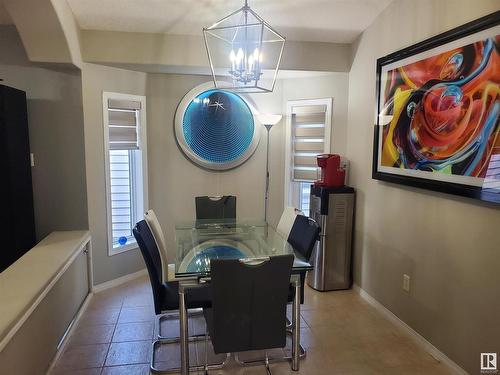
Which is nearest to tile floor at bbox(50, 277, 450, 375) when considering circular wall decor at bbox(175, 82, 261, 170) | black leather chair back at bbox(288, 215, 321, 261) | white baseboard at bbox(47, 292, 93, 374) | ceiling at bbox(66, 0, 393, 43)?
white baseboard at bbox(47, 292, 93, 374)

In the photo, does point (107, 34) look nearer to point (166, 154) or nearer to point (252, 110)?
point (166, 154)

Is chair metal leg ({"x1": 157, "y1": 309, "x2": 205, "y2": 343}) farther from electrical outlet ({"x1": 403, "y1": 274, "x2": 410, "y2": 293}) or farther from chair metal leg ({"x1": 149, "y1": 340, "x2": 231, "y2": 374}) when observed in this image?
electrical outlet ({"x1": 403, "y1": 274, "x2": 410, "y2": 293})

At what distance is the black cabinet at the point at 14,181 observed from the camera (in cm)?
274

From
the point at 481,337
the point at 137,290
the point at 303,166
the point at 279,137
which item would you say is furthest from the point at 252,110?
the point at 481,337

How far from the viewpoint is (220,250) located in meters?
2.53

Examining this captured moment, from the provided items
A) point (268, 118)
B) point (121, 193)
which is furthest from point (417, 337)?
point (121, 193)

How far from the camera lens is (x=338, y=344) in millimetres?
2574

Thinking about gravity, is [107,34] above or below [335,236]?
above

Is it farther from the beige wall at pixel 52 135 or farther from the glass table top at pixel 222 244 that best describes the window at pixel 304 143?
the beige wall at pixel 52 135

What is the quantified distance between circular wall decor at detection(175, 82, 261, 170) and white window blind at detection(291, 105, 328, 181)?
45 centimetres

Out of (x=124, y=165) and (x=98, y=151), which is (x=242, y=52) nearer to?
(x=98, y=151)

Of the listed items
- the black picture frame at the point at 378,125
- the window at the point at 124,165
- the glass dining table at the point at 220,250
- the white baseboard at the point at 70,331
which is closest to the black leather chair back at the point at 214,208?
the glass dining table at the point at 220,250

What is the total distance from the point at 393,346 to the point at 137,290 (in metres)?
2.29

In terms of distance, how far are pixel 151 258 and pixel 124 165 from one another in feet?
5.66
